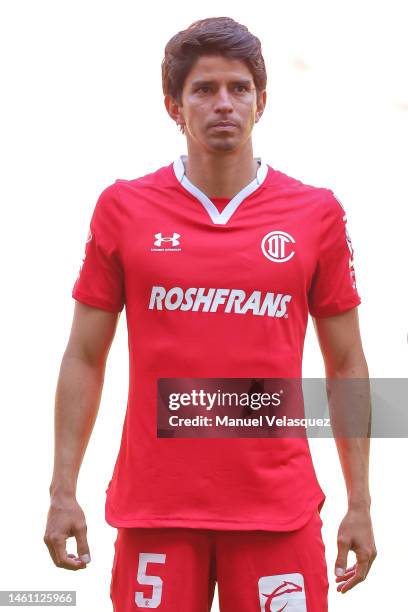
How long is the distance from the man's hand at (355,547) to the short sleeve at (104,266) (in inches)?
26.9

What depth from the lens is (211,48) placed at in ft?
7.29

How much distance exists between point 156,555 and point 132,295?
0.54 meters

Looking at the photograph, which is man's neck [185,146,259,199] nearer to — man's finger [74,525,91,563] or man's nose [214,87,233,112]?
man's nose [214,87,233,112]

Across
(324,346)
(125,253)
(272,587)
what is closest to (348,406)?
(324,346)

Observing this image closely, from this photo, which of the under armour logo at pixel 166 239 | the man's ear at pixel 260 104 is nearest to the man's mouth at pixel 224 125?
the man's ear at pixel 260 104

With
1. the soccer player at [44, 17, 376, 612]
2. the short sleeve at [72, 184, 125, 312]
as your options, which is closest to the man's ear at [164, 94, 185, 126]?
the soccer player at [44, 17, 376, 612]

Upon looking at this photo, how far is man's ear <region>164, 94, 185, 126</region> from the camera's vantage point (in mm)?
2326

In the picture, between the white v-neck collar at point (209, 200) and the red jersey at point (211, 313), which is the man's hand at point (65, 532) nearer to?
the red jersey at point (211, 313)

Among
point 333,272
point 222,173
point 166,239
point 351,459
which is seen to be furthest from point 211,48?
point 351,459

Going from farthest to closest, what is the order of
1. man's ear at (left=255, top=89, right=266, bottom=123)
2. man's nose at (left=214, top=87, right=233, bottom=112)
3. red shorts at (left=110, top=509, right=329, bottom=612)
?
1. man's ear at (left=255, top=89, right=266, bottom=123)
2. man's nose at (left=214, top=87, right=233, bottom=112)
3. red shorts at (left=110, top=509, right=329, bottom=612)

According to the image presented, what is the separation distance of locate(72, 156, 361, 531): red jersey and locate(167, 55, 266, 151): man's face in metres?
0.13

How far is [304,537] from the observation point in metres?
2.07

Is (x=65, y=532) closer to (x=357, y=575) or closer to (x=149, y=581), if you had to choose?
(x=149, y=581)

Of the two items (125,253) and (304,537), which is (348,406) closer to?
(304,537)
